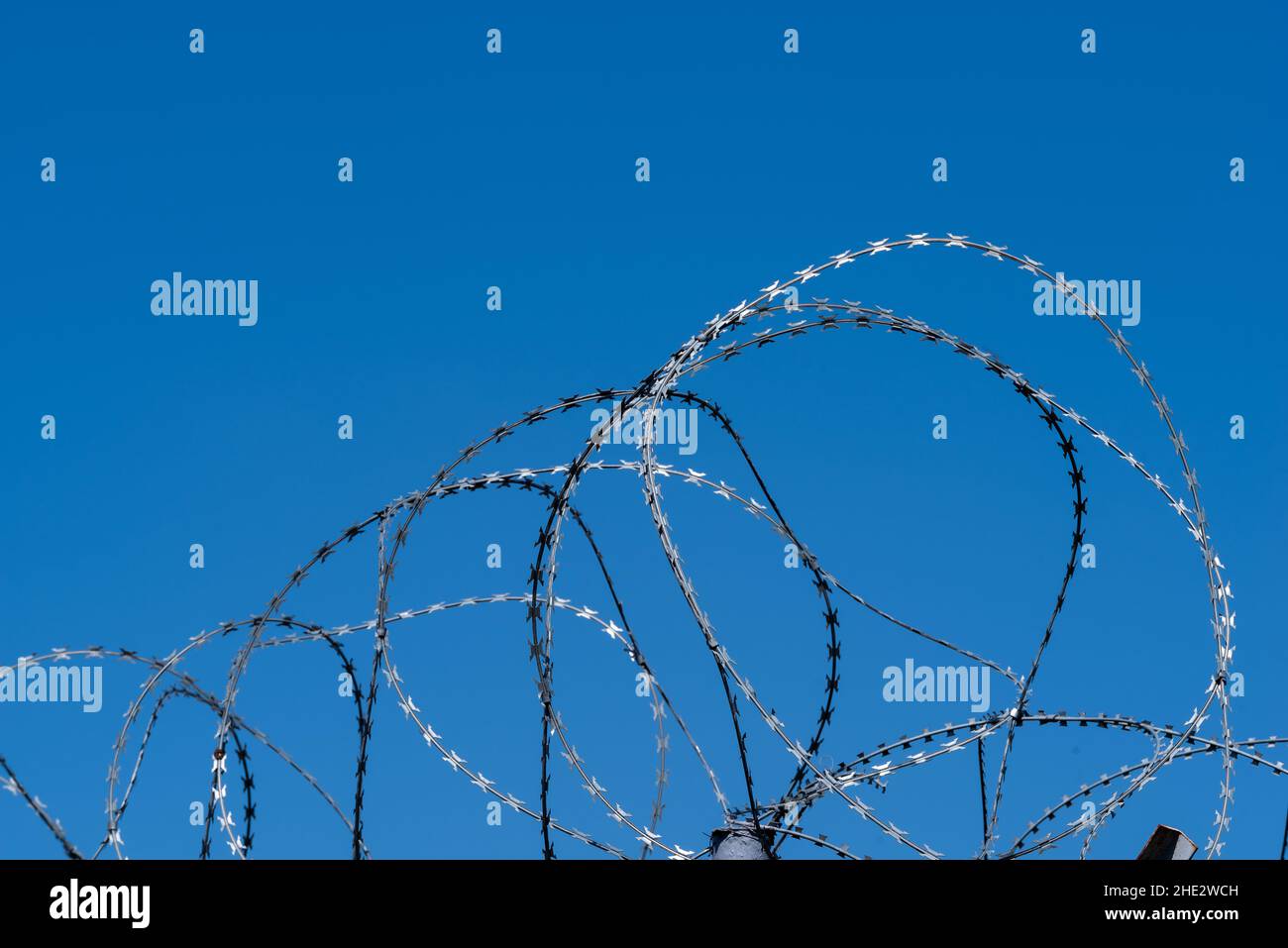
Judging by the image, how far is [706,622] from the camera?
9.32m
